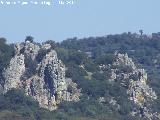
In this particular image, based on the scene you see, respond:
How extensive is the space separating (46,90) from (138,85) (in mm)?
10203

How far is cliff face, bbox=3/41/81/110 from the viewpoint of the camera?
3514 inches

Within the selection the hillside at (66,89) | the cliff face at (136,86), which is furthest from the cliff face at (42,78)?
the cliff face at (136,86)

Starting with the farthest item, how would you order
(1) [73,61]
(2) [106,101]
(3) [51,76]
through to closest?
(1) [73,61]
(2) [106,101]
(3) [51,76]

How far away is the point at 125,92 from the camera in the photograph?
9638 cm

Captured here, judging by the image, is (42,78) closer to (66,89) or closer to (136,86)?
(66,89)

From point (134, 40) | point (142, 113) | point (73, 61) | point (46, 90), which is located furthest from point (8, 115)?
point (134, 40)

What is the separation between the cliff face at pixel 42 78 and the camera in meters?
89.2

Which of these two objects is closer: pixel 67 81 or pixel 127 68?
pixel 67 81

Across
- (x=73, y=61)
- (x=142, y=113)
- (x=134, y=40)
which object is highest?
(x=134, y=40)

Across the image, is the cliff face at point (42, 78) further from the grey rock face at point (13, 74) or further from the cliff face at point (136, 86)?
the cliff face at point (136, 86)

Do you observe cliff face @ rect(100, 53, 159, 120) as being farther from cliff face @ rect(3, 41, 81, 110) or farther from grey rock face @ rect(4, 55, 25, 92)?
grey rock face @ rect(4, 55, 25, 92)

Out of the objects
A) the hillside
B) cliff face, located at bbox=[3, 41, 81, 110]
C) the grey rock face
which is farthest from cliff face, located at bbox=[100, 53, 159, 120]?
the grey rock face

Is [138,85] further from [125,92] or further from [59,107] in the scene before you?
[59,107]

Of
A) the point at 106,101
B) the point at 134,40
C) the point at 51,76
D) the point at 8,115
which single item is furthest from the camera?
the point at 134,40
